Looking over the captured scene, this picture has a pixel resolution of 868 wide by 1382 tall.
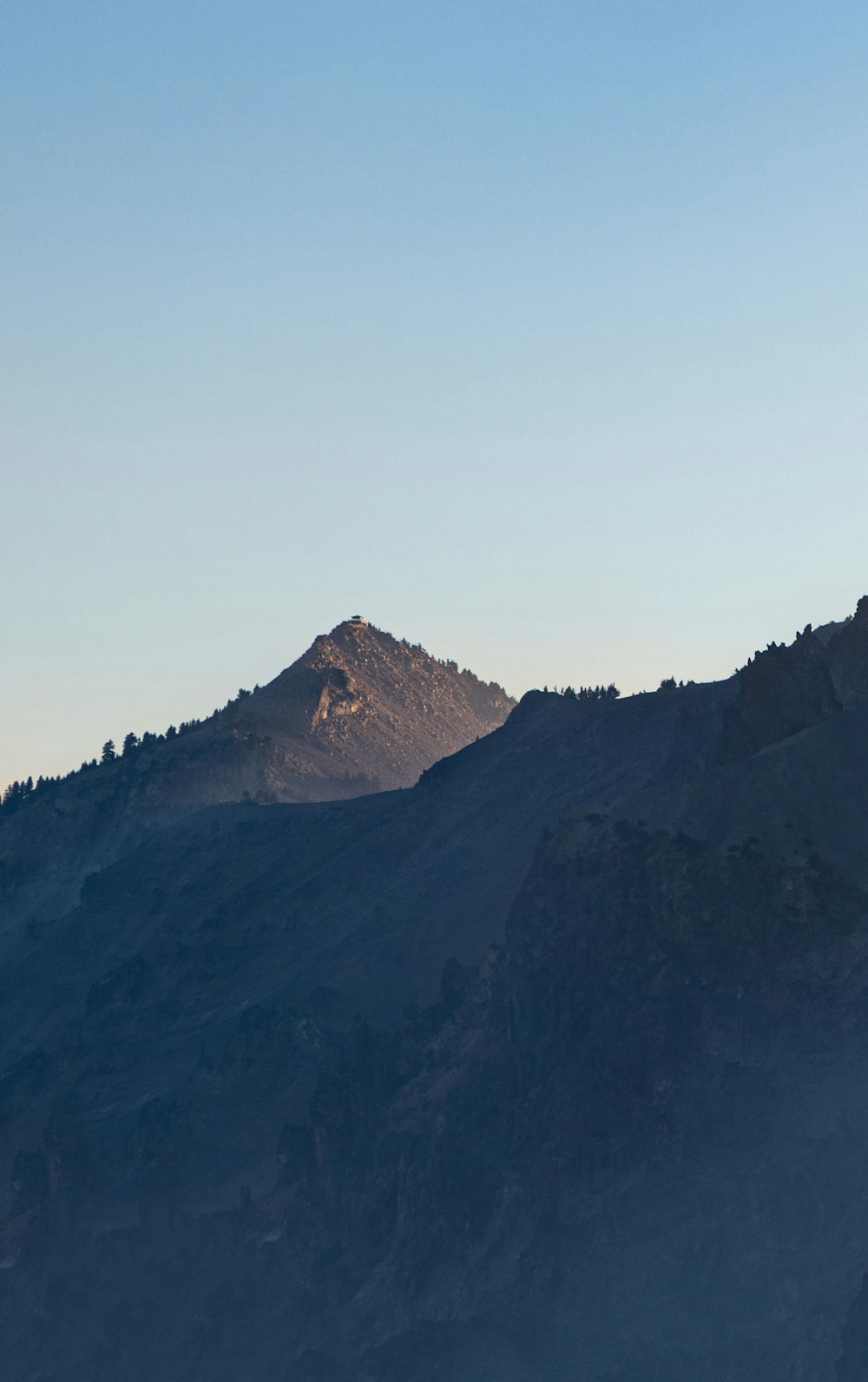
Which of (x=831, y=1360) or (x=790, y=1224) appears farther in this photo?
(x=790, y=1224)

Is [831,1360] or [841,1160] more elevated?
[841,1160]

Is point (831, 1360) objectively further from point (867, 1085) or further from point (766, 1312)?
point (867, 1085)

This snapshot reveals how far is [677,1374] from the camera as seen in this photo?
197m

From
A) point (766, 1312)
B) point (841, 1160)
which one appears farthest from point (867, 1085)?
point (766, 1312)

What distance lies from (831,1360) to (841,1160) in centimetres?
1737

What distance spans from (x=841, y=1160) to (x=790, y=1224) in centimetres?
653

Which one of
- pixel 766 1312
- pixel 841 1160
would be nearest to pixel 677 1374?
pixel 766 1312

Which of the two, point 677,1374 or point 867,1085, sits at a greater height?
point 867,1085

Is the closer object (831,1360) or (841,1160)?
(831,1360)

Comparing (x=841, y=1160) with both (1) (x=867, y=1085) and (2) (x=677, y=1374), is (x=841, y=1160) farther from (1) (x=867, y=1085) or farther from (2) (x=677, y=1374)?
(2) (x=677, y=1374)

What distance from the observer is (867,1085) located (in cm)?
19975

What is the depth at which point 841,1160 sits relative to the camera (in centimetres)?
19750

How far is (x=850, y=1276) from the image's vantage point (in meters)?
189

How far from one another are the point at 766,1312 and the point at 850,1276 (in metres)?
8.45
